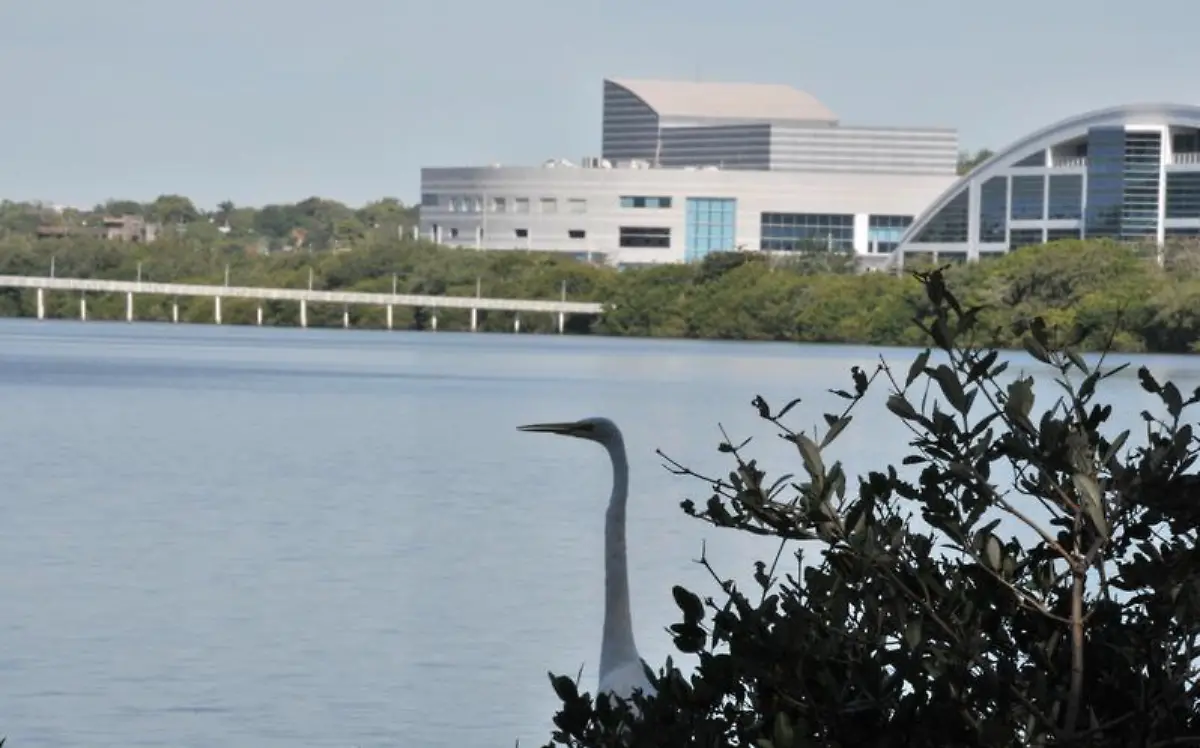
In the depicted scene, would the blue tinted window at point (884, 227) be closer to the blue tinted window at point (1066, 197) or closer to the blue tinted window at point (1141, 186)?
the blue tinted window at point (1066, 197)

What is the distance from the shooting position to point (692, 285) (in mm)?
106750

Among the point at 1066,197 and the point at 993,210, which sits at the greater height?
the point at 1066,197

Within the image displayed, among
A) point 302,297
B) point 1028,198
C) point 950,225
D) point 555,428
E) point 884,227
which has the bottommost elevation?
point 302,297

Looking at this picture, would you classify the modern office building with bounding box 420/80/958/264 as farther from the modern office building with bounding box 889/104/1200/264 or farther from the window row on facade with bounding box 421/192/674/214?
the modern office building with bounding box 889/104/1200/264

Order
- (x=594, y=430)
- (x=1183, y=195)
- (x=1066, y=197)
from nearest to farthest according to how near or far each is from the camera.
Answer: (x=594, y=430), (x=1183, y=195), (x=1066, y=197)

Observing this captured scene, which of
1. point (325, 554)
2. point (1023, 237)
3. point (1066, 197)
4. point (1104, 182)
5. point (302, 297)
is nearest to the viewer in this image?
point (325, 554)

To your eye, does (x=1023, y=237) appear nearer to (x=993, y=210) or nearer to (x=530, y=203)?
(x=993, y=210)

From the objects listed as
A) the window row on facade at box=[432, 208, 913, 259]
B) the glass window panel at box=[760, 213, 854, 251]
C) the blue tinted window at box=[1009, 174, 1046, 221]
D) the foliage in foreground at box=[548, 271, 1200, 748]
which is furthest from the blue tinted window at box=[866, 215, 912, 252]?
the foliage in foreground at box=[548, 271, 1200, 748]

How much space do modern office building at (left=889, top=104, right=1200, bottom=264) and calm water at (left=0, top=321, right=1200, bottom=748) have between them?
62586 millimetres

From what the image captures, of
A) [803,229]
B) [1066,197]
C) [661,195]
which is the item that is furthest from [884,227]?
[1066,197]

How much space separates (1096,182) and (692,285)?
19.9 meters

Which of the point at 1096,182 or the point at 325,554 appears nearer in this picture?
the point at 325,554

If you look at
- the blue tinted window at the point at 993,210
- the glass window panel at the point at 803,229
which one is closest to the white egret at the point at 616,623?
the blue tinted window at the point at 993,210

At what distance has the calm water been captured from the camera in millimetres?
13258
